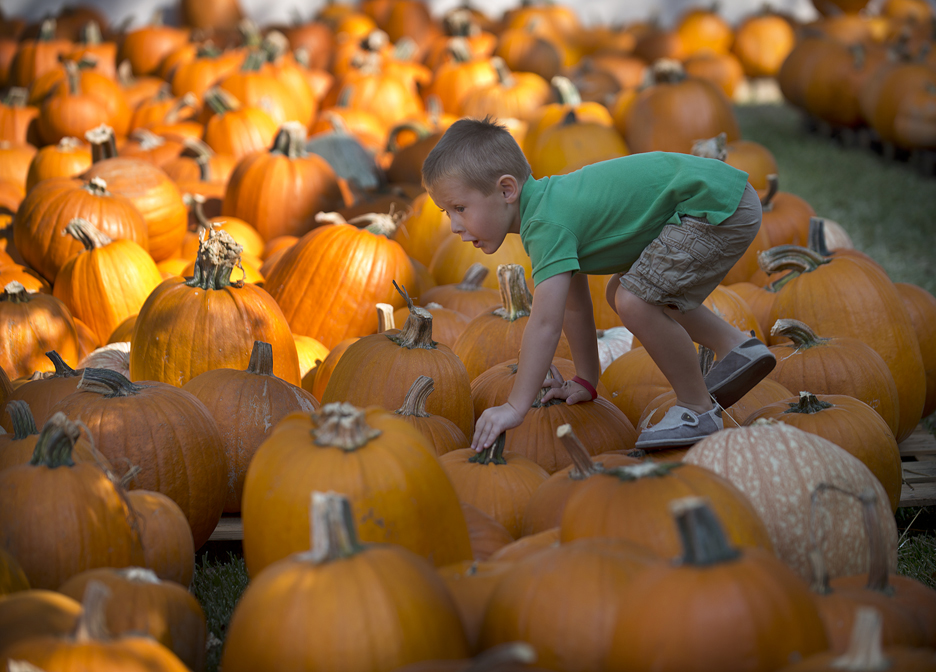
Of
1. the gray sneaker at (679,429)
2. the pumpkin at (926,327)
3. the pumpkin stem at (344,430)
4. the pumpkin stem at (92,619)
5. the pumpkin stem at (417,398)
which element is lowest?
the pumpkin at (926,327)

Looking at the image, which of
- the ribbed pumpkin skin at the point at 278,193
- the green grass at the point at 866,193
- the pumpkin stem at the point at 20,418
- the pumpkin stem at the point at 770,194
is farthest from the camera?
the green grass at the point at 866,193

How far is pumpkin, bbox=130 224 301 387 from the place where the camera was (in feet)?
10.7

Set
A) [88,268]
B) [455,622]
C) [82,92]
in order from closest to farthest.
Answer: [455,622] < [88,268] < [82,92]

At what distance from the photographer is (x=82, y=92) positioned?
22.7 ft

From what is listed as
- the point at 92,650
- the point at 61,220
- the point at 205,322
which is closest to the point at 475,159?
the point at 205,322

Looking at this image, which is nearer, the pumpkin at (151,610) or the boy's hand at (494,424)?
the pumpkin at (151,610)

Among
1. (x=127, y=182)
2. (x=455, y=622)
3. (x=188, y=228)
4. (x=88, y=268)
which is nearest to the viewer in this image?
(x=455, y=622)

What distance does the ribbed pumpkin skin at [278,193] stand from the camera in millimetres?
4977

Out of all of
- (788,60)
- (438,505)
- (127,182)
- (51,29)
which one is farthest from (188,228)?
(788,60)

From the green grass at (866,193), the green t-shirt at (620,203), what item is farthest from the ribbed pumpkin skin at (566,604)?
the green grass at (866,193)

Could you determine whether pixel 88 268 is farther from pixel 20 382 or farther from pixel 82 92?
pixel 82 92

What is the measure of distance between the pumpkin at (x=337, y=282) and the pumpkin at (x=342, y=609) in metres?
2.45

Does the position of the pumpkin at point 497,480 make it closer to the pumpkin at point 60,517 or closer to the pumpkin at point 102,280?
the pumpkin at point 60,517

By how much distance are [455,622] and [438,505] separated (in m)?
0.43
